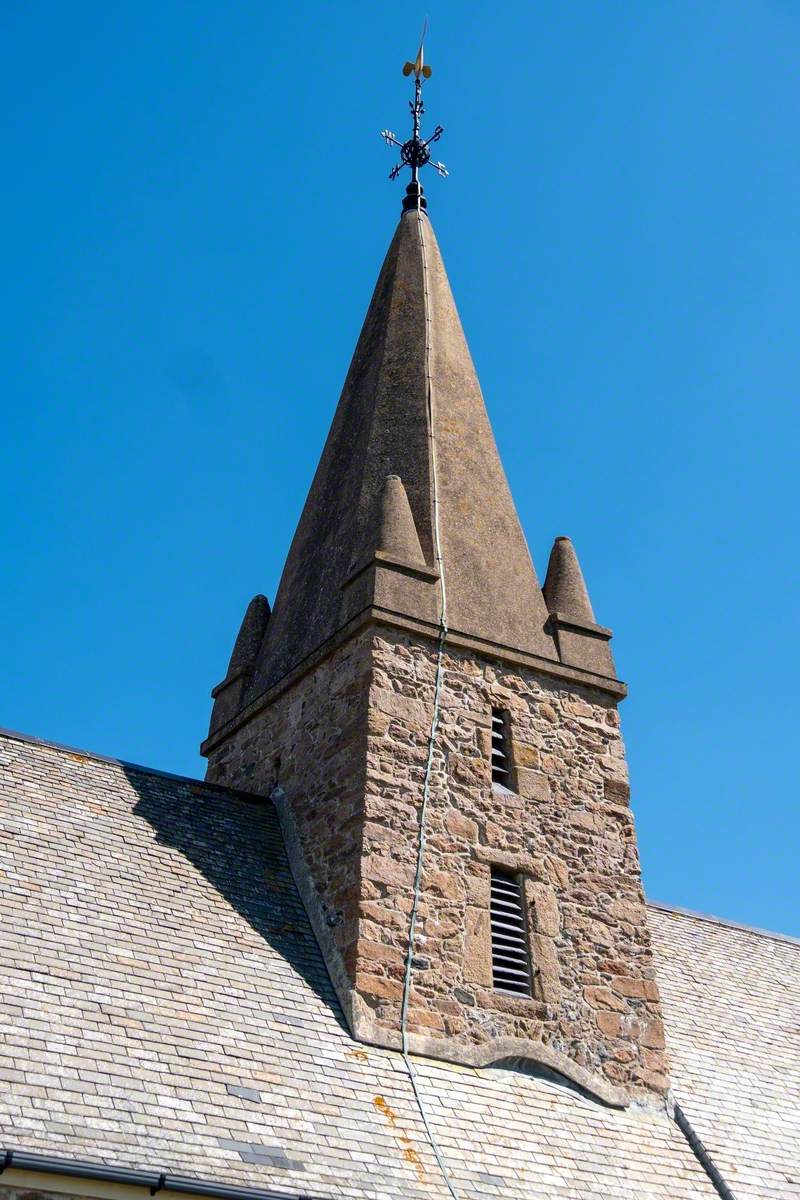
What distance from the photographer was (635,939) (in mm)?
12594

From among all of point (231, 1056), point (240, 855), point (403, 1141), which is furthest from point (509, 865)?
point (231, 1056)

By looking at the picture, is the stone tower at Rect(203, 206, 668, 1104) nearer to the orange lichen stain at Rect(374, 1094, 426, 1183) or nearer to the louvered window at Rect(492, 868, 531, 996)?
the louvered window at Rect(492, 868, 531, 996)

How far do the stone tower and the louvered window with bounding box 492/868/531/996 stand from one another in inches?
0.8

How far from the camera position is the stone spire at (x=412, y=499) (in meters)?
13.5

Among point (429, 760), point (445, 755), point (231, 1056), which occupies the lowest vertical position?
point (231, 1056)

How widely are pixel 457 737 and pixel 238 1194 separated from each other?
17.5 feet

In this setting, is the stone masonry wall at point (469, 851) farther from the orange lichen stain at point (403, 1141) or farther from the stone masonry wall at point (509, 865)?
the orange lichen stain at point (403, 1141)

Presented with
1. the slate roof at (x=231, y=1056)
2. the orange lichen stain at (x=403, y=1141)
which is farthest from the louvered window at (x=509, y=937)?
the orange lichen stain at (x=403, y=1141)

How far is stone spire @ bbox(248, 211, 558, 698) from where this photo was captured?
44.3 ft

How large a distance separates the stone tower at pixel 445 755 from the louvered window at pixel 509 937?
2 cm

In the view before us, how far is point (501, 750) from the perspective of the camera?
12.9 m

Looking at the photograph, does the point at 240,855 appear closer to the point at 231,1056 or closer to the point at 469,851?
the point at 469,851

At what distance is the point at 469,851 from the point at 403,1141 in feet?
10.1

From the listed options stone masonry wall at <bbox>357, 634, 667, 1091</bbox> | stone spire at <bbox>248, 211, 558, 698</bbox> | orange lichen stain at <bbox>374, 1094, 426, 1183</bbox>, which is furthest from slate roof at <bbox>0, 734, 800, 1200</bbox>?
stone spire at <bbox>248, 211, 558, 698</bbox>
